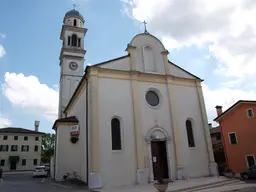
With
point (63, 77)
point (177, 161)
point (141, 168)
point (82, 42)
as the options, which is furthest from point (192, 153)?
point (82, 42)

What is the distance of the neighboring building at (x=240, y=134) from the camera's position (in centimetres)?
1911

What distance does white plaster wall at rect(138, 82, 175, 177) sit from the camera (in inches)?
587

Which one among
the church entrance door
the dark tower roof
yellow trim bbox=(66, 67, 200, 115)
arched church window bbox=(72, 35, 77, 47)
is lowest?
the church entrance door

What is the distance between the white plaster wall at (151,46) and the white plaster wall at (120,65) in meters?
0.78

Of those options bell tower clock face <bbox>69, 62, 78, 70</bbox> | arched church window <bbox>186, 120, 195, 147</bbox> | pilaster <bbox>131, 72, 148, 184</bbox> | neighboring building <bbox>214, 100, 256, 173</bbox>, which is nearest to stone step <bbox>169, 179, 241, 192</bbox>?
pilaster <bbox>131, 72, 148, 184</bbox>

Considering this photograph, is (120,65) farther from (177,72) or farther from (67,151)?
(67,151)

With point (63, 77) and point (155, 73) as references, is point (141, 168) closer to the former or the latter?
point (155, 73)

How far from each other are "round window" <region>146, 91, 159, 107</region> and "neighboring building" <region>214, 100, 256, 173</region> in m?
9.29

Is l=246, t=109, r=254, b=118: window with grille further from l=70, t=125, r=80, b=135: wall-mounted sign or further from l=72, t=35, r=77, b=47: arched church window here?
l=72, t=35, r=77, b=47: arched church window

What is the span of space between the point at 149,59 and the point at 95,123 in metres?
7.34

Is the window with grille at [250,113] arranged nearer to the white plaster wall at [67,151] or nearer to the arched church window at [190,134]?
the arched church window at [190,134]

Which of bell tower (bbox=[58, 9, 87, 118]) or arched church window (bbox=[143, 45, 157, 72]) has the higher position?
bell tower (bbox=[58, 9, 87, 118])

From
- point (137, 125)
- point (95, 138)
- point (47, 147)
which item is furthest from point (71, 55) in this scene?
point (47, 147)

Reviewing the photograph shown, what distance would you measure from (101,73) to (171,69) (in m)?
6.43
